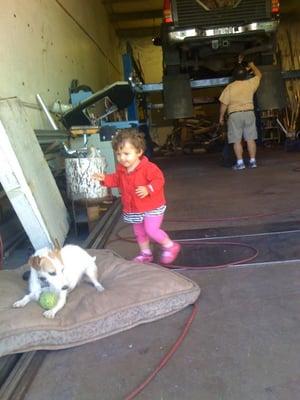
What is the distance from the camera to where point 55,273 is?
213cm

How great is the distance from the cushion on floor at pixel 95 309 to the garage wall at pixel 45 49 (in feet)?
8.36

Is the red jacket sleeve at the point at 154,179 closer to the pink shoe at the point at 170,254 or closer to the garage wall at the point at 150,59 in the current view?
the pink shoe at the point at 170,254

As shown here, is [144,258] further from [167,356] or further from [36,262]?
[167,356]

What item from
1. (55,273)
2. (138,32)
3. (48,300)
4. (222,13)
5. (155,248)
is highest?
(138,32)

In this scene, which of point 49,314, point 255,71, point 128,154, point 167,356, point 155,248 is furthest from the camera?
point 255,71

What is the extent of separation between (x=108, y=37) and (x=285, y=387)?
1368 centimetres

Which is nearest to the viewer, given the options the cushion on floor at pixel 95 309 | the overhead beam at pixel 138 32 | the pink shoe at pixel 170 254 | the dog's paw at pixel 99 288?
the cushion on floor at pixel 95 309

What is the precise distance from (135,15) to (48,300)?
13.7 m

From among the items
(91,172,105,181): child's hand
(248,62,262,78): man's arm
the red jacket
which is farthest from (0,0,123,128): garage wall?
(248,62,262,78): man's arm

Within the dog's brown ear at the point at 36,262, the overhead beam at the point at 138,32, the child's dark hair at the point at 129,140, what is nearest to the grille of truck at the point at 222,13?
the child's dark hair at the point at 129,140

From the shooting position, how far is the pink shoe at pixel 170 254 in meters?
2.98

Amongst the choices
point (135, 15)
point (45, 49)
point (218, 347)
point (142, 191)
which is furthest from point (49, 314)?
point (135, 15)

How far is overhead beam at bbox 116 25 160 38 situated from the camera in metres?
16.0

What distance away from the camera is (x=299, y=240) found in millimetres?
3084
